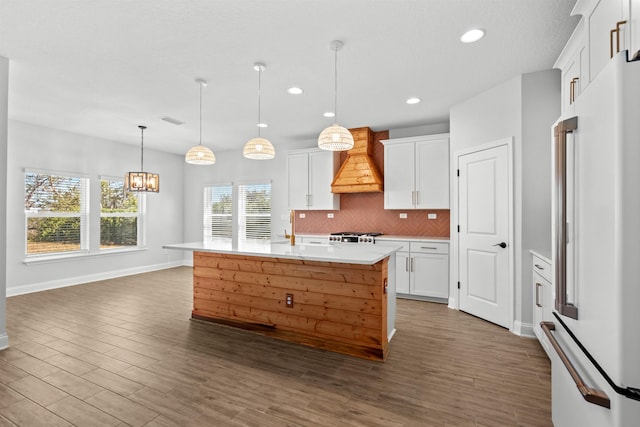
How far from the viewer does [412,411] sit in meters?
2.09

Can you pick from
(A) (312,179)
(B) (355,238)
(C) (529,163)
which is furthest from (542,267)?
(A) (312,179)

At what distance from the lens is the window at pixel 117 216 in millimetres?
6316

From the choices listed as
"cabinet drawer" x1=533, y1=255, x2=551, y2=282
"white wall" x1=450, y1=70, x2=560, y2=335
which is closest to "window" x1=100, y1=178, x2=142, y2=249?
"white wall" x1=450, y1=70, x2=560, y2=335

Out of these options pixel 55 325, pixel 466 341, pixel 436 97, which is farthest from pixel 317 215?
pixel 55 325

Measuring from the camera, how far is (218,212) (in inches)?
301

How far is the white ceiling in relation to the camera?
2348 millimetres

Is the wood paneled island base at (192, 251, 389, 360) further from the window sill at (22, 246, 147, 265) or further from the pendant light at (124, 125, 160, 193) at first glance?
the window sill at (22, 246, 147, 265)

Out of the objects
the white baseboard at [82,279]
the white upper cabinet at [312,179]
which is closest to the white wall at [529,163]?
the white upper cabinet at [312,179]

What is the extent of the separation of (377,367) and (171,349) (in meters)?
1.95

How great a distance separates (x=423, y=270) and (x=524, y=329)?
156cm

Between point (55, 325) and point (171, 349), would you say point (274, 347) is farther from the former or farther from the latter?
point (55, 325)

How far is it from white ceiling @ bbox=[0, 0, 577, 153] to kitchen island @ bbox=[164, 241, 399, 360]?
6.17ft

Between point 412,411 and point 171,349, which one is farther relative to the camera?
point 171,349

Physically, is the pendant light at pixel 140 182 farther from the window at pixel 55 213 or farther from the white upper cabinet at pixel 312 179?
the white upper cabinet at pixel 312 179
